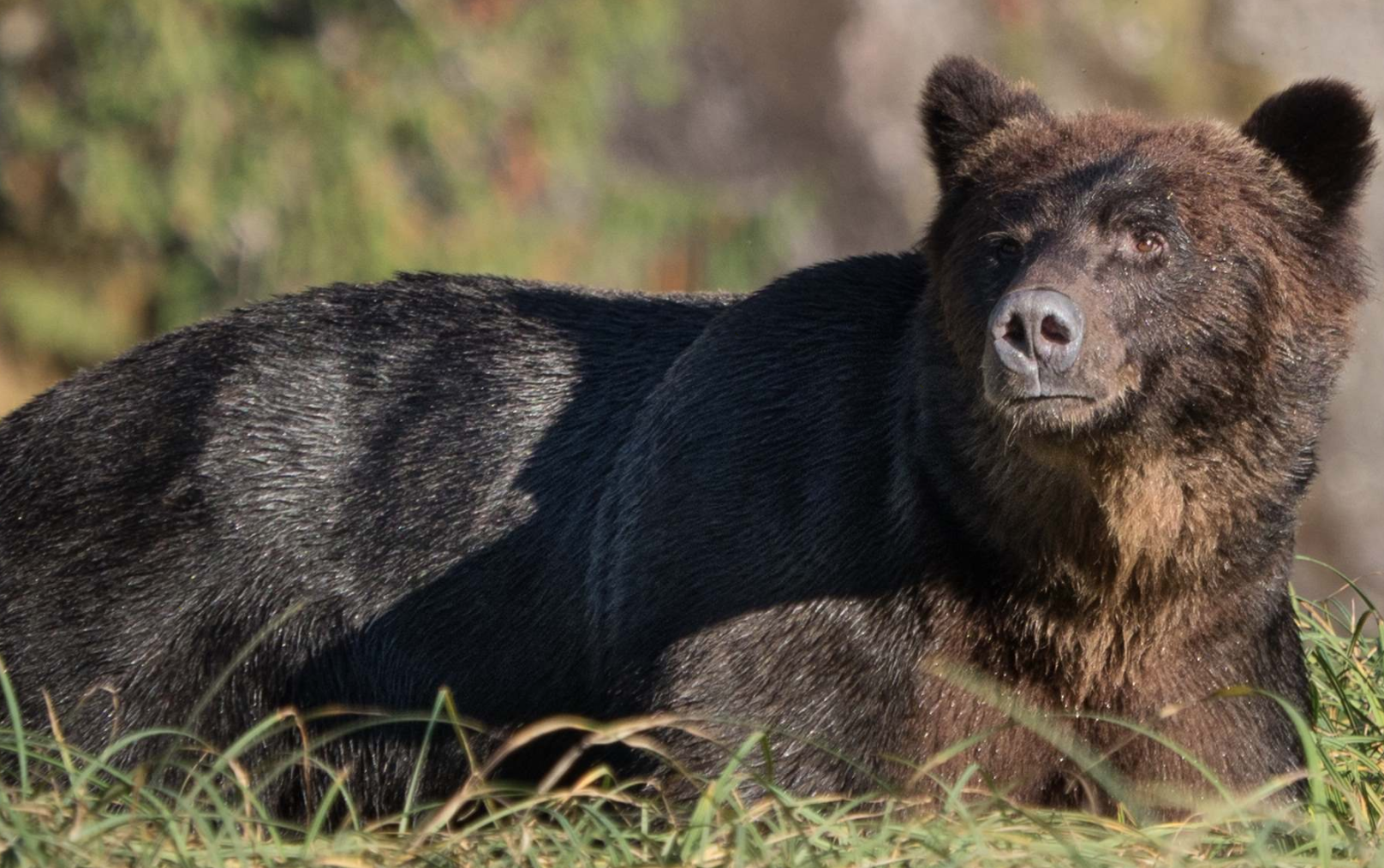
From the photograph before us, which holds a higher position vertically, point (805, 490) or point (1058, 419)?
point (1058, 419)

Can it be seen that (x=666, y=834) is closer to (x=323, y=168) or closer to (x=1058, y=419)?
(x=1058, y=419)

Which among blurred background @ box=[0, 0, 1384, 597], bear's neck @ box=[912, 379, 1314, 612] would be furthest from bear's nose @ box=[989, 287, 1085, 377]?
blurred background @ box=[0, 0, 1384, 597]

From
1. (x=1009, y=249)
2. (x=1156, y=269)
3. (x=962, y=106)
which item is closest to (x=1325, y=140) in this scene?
(x=1156, y=269)

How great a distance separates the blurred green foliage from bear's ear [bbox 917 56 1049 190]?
809 centimetres

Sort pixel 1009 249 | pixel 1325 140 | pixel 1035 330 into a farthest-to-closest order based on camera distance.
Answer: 1. pixel 1325 140
2. pixel 1009 249
3. pixel 1035 330

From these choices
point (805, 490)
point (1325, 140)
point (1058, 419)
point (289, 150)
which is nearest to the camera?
point (1058, 419)

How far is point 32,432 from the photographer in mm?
5953

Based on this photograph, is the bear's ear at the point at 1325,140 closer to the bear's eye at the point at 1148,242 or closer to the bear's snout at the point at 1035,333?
the bear's eye at the point at 1148,242

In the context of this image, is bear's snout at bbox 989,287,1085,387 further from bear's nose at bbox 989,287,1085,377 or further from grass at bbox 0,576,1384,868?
grass at bbox 0,576,1384,868

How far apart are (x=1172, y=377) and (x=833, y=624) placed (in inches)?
44.0

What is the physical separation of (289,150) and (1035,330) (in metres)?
9.61

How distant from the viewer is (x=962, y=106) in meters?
5.17

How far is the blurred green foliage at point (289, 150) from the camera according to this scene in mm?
12484

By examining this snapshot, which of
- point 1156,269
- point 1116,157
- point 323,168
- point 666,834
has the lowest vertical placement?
point 666,834
